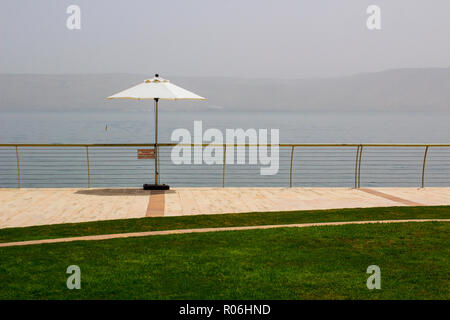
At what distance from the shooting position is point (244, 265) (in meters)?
6.37

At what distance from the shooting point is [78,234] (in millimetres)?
8125

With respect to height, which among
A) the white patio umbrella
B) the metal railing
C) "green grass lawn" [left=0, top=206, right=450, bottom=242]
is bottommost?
the metal railing

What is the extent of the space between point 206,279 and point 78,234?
3099mm

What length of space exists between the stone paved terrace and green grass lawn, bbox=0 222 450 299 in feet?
7.70

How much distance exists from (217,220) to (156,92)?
4.55m

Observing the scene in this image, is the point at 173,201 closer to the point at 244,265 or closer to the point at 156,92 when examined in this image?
the point at 156,92

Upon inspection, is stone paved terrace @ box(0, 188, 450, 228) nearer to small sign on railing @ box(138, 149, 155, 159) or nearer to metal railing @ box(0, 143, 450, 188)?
small sign on railing @ box(138, 149, 155, 159)

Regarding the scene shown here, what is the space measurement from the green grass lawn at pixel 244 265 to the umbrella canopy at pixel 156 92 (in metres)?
5.22

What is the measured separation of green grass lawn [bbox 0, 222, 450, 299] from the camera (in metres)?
5.46

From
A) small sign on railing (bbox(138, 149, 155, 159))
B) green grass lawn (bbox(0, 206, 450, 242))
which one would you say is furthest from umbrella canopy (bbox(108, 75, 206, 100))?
green grass lawn (bbox(0, 206, 450, 242))

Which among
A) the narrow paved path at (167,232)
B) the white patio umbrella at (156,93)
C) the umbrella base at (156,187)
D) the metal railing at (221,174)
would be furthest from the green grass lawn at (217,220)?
the metal railing at (221,174)

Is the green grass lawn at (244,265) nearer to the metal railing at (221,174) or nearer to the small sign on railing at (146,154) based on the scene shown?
the small sign on railing at (146,154)
